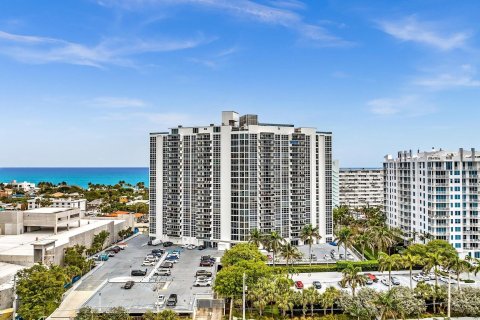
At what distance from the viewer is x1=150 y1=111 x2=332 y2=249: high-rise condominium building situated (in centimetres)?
8531

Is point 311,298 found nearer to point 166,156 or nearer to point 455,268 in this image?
point 455,268

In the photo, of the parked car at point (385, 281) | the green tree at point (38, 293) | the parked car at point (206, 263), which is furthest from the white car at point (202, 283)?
the parked car at point (385, 281)

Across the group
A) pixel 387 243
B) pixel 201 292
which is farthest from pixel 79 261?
pixel 387 243

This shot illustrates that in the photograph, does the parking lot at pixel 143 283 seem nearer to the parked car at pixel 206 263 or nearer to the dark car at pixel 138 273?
the dark car at pixel 138 273

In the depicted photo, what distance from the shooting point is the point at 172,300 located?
5297 cm

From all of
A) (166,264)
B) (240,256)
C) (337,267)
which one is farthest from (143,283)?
(337,267)

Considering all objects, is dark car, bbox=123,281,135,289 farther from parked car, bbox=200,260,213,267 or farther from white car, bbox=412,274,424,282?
white car, bbox=412,274,424,282

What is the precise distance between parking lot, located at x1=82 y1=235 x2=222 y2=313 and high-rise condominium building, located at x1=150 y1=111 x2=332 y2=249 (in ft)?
25.1

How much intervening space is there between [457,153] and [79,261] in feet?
245

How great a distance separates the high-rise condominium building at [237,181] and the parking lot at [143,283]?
25.1ft

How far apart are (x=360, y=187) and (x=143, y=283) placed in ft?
384

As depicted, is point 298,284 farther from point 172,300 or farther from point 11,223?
point 11,223

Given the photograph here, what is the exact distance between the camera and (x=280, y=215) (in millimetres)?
86812

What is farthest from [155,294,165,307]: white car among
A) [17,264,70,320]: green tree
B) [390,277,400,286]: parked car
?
[390,277,400,286]: parked car
